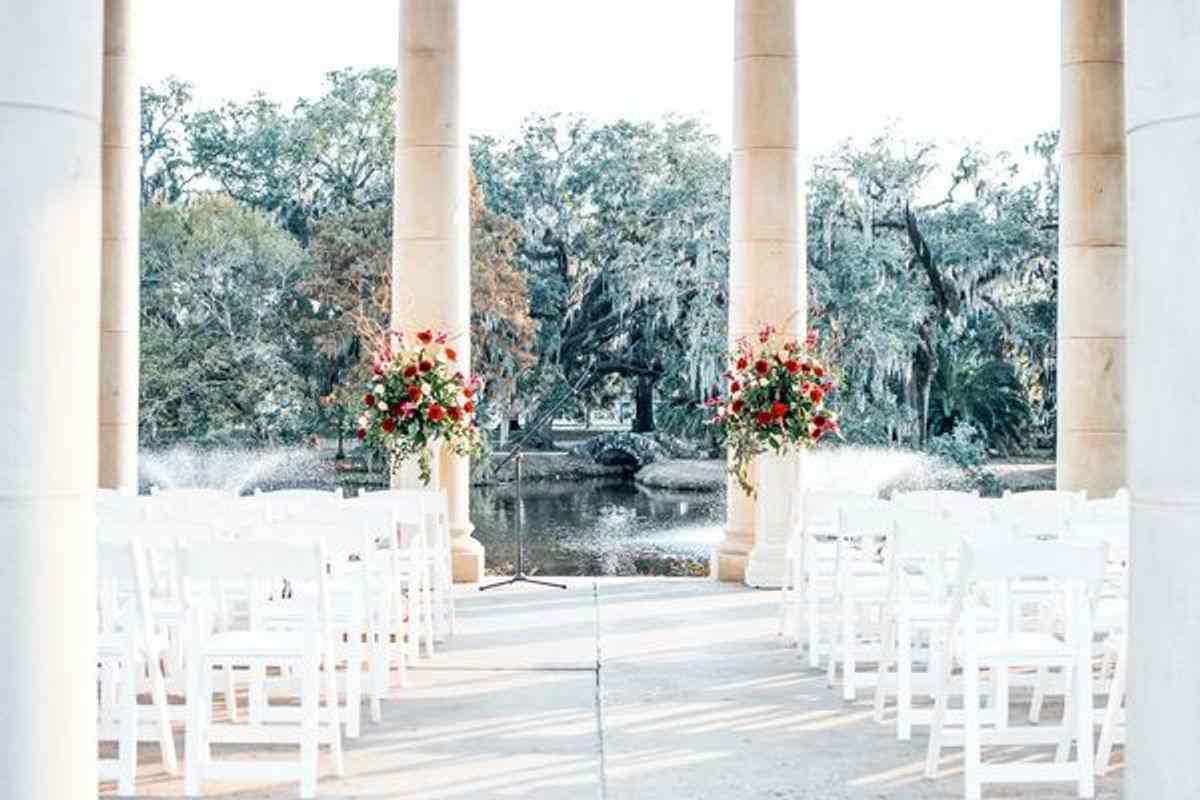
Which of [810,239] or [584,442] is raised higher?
[810,239]

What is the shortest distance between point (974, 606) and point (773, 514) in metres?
10.1

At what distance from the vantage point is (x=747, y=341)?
21.4 meters

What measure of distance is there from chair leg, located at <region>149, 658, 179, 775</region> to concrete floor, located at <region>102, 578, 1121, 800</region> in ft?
0.43

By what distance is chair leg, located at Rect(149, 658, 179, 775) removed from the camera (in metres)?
10.6

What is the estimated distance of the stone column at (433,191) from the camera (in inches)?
853

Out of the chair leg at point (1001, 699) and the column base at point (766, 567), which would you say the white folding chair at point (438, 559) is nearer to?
the column base at point (766, 567)

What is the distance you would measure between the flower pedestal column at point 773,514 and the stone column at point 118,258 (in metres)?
9.09

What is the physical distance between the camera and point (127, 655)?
10.3 m

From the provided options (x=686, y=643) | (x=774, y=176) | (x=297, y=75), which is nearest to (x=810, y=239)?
(x=297, y=75)

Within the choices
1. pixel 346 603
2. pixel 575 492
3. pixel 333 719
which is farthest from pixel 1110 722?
pixel 575 492

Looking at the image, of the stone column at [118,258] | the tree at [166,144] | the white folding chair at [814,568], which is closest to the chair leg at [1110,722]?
the white folding chair at [814,568]

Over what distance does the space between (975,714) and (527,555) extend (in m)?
33.9

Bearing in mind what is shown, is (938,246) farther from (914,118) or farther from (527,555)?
(527,555)

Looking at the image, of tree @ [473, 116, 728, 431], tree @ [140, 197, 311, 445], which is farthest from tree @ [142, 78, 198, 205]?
tree @ [473, 116, 728, 431]
